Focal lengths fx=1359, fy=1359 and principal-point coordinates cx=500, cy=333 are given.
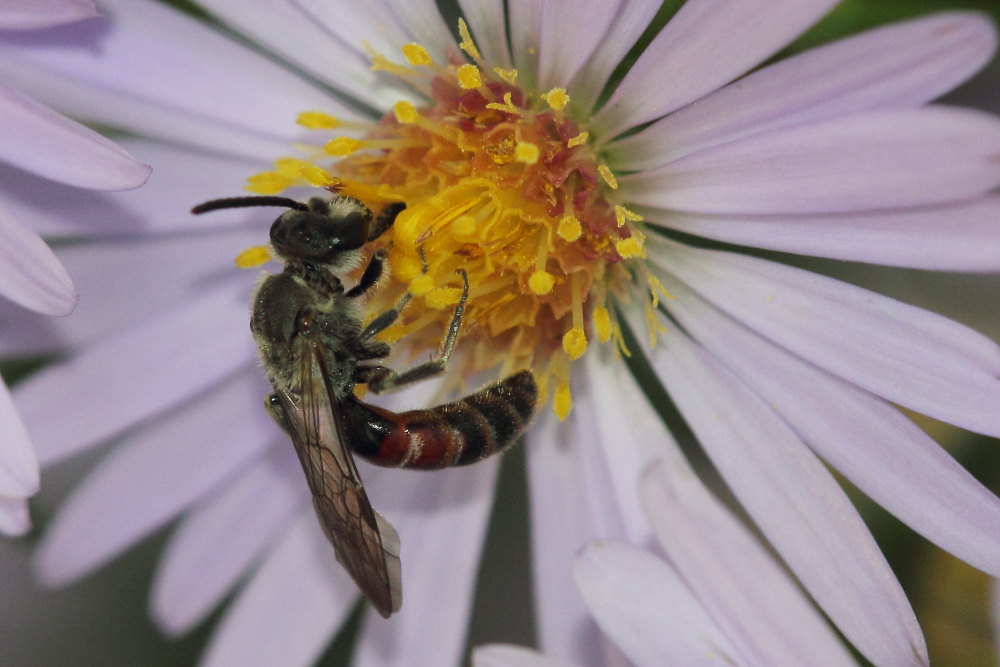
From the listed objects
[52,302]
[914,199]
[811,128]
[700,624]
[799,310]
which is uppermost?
[52,302]

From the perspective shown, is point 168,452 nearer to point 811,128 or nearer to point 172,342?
point 172,342

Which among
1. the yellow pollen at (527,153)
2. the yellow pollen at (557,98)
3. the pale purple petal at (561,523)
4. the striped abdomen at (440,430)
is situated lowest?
the pale purple petal at (561,523)

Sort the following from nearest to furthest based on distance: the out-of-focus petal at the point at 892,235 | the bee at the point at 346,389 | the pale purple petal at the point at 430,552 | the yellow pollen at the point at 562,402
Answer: the out-of-focus petal at the point at 892,235, the bee at the point at 346,389, the yellow pollen at the point at 562,402, the pale purple petal at the point at 430,552

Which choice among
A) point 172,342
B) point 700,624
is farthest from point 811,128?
point 172,342

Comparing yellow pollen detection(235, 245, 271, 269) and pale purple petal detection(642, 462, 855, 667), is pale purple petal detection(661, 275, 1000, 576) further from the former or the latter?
yellow pollen detection(235, 245, 271, 269)

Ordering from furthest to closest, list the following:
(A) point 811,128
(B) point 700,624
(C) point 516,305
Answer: (C) point 516,305
(B) point 700,624
(A) point 811,128

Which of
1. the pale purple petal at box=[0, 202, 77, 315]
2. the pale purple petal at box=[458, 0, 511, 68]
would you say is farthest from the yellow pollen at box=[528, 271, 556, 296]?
the pale purple petal at box=[0, 202, 77, 315]

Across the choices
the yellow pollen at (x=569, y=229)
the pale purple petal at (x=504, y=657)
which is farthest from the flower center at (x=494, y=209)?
the pale purple petal at (x=504, y=657)

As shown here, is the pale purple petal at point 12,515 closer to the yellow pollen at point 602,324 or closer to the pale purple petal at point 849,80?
the yellow pollen at point 602,324
